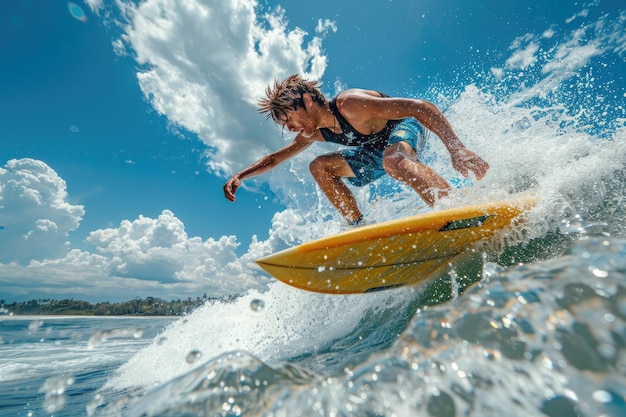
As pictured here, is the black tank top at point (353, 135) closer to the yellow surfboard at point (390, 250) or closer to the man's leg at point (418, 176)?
the man's leg at point (418, 176)

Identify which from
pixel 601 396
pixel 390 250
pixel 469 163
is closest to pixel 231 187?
pixel 390 250

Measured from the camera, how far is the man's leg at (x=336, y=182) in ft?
13.3

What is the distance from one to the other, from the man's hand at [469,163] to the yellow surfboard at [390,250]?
11.9 inches

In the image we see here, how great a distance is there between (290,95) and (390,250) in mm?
2003

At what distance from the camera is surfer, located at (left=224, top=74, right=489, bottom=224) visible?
111 inches

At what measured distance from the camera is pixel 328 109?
3619mm

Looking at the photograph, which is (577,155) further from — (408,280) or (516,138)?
(408,280)

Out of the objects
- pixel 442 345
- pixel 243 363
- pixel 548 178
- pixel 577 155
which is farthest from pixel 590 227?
pixel 243 363

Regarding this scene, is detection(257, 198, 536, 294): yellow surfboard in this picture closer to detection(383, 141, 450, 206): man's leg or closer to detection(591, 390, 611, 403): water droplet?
detection(383, 141, 450, 206): man's leg

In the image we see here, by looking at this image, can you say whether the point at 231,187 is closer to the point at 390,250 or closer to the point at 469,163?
the point at 390,250

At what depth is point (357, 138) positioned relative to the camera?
12.3 feet

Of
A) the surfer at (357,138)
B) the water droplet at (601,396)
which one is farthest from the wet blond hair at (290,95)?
the water droplet at (601,396)

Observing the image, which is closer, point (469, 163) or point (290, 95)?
point (469, 163)

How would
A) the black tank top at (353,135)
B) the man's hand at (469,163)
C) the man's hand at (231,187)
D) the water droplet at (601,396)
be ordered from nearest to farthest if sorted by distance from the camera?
the water droplet at (601,396) → the man's hand at (469,163) → the black tank top at (353,135) → the man's hand at (231,187)
